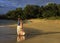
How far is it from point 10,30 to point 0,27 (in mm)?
1116

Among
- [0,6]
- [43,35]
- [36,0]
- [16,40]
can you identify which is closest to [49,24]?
[43,35]

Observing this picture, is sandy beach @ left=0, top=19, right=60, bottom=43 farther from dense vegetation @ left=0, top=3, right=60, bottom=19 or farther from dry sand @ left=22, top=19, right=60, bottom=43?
dense vegetation @ left=0, top=3, right=60, bottom=19

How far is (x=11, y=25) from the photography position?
59.5 ft

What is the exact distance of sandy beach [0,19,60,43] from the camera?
13.8 metres

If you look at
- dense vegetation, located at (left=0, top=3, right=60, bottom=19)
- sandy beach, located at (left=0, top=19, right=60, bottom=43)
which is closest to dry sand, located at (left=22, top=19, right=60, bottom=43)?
sandy beach, located at (left=0, top=19, right=60, bottom=43)

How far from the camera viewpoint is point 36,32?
16.0m

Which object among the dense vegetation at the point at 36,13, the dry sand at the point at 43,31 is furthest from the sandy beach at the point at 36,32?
the dense vegetation at the point at 36,13

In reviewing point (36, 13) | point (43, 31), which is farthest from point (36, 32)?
point (36, 13)

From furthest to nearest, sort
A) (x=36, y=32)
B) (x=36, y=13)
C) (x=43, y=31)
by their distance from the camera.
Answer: (x=36, y=13), (x=43, y=31), (x=36, y=32)

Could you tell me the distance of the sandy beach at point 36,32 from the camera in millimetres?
13816

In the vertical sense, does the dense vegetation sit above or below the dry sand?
above

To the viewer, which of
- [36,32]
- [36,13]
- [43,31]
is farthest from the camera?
[36,13]

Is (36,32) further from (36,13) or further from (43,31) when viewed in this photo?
(36,13)

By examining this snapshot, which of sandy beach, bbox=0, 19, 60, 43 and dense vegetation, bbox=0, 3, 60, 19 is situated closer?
sandy beach, bbox=0, 19, 60, 43
